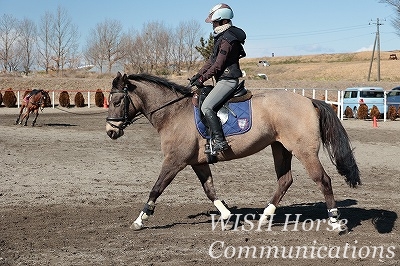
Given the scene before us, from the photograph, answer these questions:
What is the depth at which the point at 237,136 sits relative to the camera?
823cm

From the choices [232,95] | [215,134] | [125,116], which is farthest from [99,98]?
[215,134]

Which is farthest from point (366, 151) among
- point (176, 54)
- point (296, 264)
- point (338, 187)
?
point (176, 54)

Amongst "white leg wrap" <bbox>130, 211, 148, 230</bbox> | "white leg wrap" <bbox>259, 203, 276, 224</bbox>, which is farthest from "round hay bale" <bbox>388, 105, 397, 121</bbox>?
"white leg wrap" <bbox>130, 211, 148, 230</bbox>

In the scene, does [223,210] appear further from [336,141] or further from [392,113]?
[392,113]

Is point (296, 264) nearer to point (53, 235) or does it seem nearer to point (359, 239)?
point (359, 239)

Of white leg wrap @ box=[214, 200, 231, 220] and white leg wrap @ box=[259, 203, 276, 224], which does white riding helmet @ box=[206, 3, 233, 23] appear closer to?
white leg wrap @ box=[214, 200, 231, 220]

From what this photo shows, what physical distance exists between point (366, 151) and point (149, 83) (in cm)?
1059

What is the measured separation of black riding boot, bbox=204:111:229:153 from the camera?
8.05 meters

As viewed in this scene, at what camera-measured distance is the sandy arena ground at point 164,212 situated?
6.70 meters

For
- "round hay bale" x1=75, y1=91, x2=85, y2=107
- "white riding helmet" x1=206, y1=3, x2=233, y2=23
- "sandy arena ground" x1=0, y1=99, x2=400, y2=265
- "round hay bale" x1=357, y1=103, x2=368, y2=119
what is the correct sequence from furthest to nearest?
"round hay bale" x1=75, y1=91, x2=85, y2=107 < "round hay bale" x1=357, y1=103, x2=368, y2=119 < "white riding helmet" x1=206, y1=3, x2=233, y2=23 < "sandy arena ground" x1=0, y1=99, x2=400, y2=265

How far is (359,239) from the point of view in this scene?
Result: 750 centimetres

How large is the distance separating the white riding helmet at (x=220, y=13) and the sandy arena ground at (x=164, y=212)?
112 inches

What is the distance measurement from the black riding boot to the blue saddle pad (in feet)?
0.45

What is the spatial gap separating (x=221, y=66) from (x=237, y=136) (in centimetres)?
98
